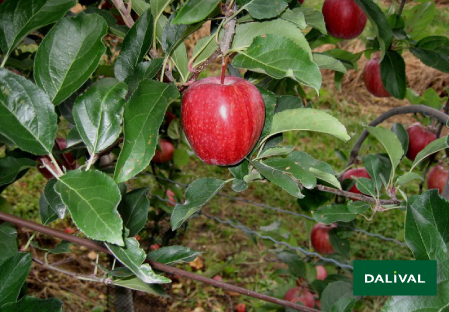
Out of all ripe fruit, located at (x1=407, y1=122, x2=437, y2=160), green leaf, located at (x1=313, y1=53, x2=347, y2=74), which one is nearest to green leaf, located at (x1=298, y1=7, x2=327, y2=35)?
green leaf, located at (x1=313, y1=53, x2=347, y2=74)

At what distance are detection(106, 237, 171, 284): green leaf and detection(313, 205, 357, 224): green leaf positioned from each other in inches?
16.2

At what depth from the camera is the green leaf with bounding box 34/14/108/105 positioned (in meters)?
0.49

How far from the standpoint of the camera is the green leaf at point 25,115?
43 centimetres

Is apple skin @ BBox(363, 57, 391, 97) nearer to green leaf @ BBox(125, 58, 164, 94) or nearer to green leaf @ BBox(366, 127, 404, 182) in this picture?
green leaf @ BBox(366, 127, 404, 182)

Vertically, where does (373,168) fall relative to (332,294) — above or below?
above

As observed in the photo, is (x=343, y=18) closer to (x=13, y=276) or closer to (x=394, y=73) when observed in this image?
(x=394, y=73)

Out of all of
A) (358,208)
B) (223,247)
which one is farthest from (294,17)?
(223,247)

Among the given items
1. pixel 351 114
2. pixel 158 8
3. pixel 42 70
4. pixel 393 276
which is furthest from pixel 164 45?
pixel 351 114

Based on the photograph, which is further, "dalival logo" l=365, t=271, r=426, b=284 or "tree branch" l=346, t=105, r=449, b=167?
"tree branch" l=346, t=105, r=449, b=167

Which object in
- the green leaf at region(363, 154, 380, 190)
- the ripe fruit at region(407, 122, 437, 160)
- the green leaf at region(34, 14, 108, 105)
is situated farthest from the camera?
the ripe fruit at region(407, 122, 437, 160)

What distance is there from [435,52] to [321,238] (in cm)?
72

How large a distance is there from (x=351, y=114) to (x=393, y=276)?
320cm

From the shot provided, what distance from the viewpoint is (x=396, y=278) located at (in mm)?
624

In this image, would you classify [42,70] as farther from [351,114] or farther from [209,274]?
[351,114]
